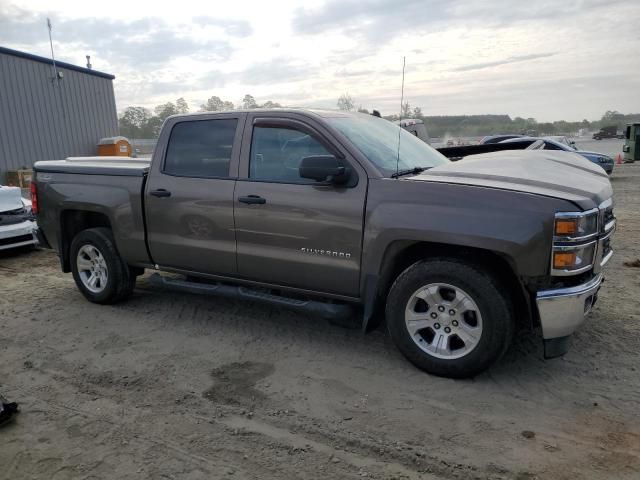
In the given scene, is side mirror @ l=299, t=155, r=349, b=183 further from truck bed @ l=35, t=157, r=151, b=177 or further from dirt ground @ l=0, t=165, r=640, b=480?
truck bed @ l=35, t=157, r=151, b=177

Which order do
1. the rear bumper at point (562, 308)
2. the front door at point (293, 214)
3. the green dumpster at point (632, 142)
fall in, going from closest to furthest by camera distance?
1. the rear bumper at point (562, 308)
2. the front door at point (293, 214)
3. the green dumpster at point (632, 142)

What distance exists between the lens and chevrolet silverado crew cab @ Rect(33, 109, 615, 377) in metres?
3.30

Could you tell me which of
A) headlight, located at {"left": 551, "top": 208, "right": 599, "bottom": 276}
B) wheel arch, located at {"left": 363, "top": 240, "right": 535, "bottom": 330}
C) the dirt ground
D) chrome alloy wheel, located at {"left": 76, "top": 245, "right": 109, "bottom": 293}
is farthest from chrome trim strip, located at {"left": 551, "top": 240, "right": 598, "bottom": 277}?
chrome alloy wheel, located at {"left": 76, "top": 245, "right": 109, "bottom": 293}

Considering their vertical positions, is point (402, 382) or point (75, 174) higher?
point (75, 174)

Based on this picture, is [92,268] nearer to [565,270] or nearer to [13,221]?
[13,221]

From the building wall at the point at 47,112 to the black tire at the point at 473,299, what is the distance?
14.3 m

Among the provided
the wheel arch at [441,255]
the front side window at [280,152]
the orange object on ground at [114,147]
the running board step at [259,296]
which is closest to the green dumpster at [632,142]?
the orange object on ground at [114,147]

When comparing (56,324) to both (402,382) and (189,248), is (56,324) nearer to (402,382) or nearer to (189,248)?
(189,248)

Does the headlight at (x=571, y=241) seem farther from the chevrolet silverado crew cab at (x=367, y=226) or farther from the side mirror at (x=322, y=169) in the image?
the side mirror at (x=322, y=169)

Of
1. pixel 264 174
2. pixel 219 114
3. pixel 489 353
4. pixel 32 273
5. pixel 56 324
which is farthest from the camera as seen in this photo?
pixel 32 273

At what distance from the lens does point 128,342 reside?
4.49 meters

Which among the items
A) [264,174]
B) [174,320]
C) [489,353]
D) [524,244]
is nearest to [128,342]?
[174,320]

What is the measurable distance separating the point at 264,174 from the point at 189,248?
1.03 m

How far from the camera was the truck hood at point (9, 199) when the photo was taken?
761 cm
